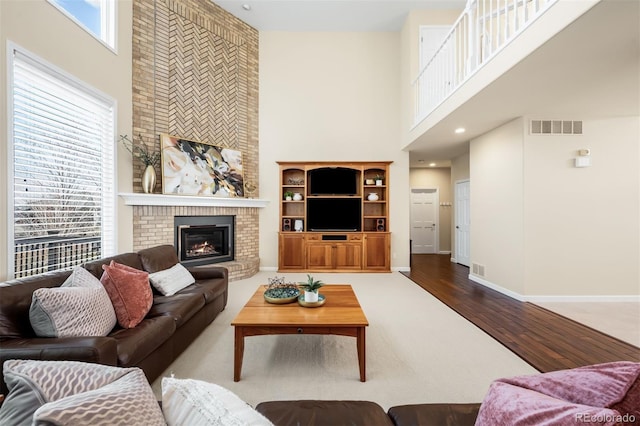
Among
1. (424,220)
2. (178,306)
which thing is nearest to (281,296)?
(178,306)

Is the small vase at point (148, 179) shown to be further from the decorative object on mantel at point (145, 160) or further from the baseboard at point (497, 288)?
the baseboard at point (497, 288)

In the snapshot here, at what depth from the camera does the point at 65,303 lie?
158 cm

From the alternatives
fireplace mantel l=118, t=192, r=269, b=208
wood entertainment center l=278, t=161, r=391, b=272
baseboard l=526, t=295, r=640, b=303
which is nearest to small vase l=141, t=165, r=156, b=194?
fireplace mantel l=118, t=192, r=269, b=208

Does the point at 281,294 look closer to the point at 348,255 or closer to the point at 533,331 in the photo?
the point at 533,331

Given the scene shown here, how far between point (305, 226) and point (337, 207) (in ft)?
2.55

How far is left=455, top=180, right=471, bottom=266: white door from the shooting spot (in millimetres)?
6301

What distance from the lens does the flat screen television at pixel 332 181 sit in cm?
569

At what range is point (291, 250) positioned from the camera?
5535 mm

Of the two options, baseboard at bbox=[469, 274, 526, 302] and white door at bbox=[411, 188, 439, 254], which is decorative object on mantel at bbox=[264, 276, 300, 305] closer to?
baseboard at bbox=[469, 274, 526, 302]

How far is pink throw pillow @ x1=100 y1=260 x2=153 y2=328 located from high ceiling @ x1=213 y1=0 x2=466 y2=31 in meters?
5.24

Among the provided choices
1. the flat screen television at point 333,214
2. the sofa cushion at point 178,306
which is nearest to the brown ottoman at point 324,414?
the sofa cushion at point 178,306

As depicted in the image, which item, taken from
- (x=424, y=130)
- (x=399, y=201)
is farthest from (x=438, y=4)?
(x=399, y=201)

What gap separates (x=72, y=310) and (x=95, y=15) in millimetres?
3722

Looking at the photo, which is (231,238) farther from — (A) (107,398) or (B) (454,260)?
(B) (454,260)
